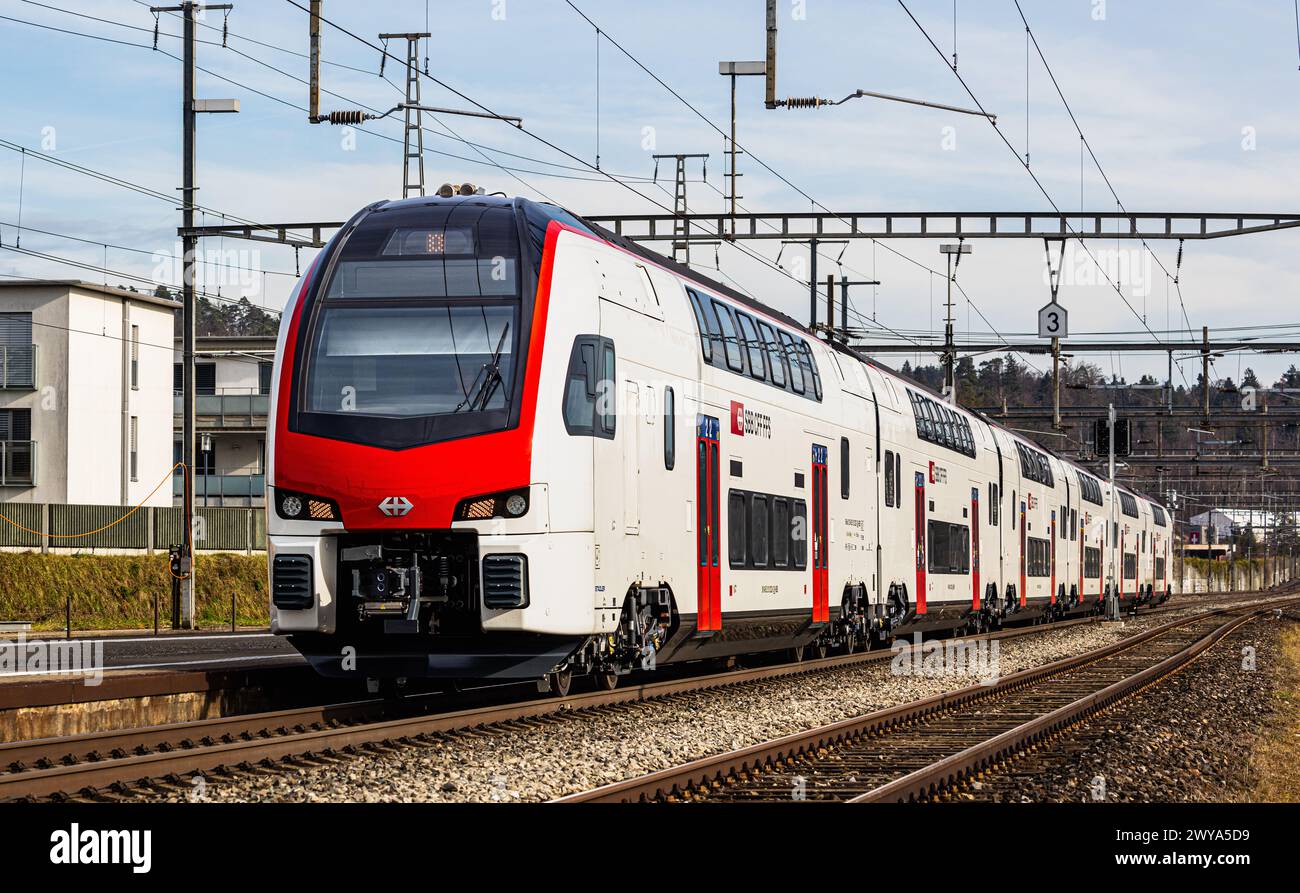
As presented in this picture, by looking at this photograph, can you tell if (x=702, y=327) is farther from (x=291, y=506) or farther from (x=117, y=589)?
(x=117, y=589)

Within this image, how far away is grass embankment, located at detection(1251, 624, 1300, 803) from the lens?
38.5ft

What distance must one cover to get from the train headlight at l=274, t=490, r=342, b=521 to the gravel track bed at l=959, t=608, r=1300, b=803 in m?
5.78

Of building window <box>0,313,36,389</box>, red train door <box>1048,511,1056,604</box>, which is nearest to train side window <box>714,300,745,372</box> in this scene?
red train door <box>1048,511,1056,604</box>

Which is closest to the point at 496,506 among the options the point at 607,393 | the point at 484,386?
the point at 484,386

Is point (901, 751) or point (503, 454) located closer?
point (503, 454)

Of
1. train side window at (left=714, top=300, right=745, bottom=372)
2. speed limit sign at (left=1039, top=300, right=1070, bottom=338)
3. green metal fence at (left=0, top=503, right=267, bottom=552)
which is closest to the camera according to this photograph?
train side window at (left=714, top=300, right=745, bottom=372)

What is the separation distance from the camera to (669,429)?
1619 centimetres

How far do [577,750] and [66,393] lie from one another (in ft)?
120

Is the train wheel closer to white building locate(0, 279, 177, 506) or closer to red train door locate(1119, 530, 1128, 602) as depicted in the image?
white building locate(0, 279, 177, 506)

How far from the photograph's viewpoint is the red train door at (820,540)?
846 inches

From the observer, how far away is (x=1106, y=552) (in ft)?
174

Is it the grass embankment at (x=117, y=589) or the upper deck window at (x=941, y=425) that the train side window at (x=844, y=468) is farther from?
the grass embankment at (x=117, y=589)

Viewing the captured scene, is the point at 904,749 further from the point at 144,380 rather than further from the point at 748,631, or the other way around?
the point at 144,380

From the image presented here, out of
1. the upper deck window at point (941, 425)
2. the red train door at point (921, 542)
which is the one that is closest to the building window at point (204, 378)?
the upper deck window at point (941, 425)
